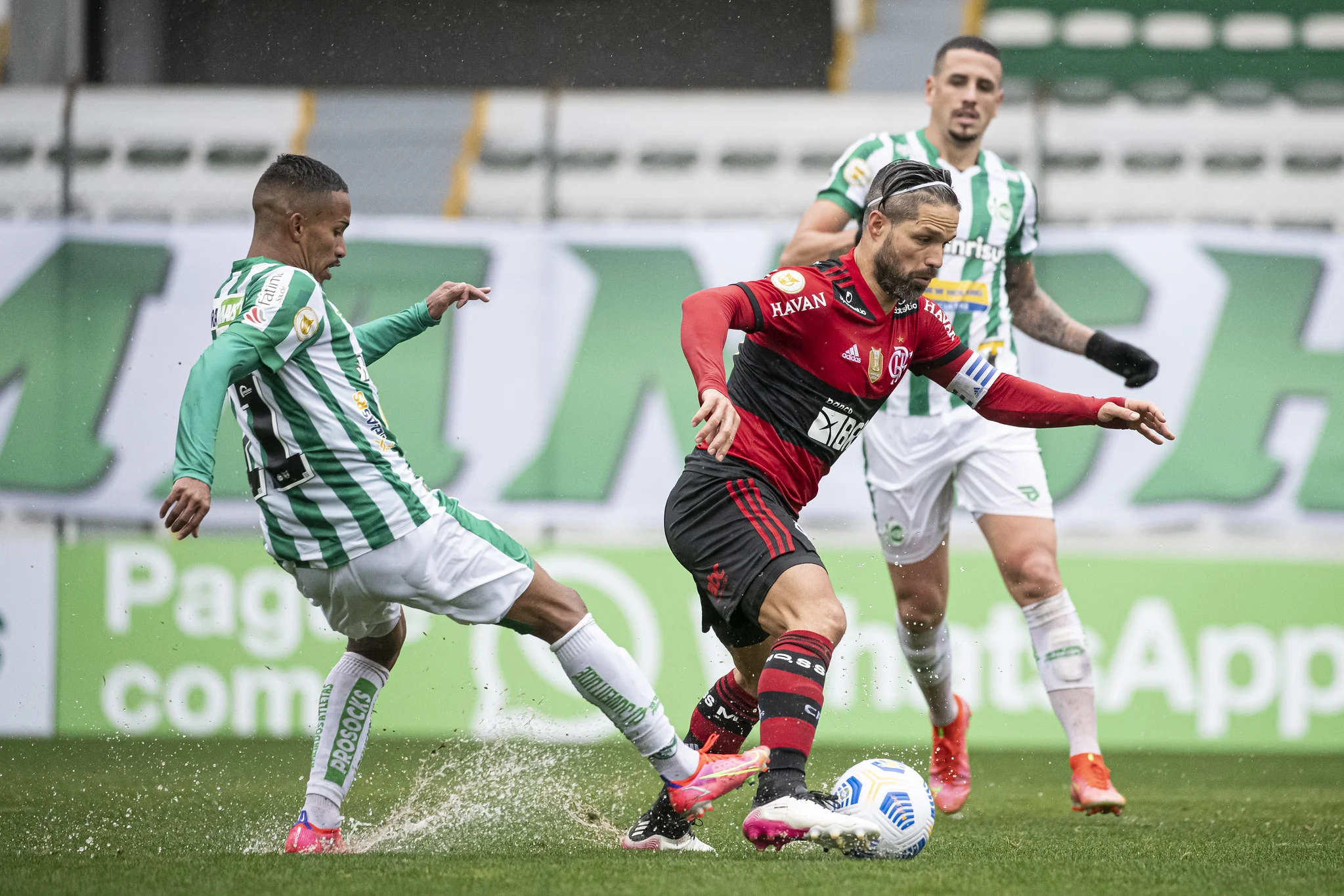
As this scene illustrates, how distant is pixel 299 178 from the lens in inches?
167

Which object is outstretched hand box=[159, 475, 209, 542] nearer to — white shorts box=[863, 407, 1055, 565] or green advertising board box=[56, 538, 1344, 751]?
white shorts box=[863, 407, 1055, 565]

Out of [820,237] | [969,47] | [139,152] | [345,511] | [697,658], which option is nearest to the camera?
[345,511]

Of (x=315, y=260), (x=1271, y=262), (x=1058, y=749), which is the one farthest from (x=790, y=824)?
(x=1271, y=262)

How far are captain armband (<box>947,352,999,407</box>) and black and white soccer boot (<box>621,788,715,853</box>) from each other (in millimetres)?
1476

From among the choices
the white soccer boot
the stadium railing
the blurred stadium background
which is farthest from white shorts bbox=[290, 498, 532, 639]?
the stadium railing

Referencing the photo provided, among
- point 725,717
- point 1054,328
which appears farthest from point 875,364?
point 1054,328

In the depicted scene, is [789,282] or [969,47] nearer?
[789,282]

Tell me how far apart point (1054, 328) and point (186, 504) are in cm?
326

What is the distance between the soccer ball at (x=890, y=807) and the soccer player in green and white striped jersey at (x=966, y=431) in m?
1.34

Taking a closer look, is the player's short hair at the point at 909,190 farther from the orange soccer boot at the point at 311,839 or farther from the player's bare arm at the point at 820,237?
the orange soccer boot at the point at 311,839

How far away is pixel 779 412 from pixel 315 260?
137 centimetres

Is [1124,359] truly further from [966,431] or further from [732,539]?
[732,539]

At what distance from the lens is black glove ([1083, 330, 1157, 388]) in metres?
5.14

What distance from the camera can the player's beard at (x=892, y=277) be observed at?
4.25 meters
